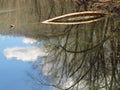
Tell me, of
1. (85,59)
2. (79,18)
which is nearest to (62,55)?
(85,59)

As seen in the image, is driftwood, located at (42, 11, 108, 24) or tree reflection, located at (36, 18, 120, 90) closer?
tree reflection, located at (36, 18, 120, 90)

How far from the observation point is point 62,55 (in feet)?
62.7

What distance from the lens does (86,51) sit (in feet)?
62.1

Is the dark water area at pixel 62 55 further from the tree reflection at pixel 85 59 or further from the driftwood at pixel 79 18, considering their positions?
the driftwood at pixel 79 18

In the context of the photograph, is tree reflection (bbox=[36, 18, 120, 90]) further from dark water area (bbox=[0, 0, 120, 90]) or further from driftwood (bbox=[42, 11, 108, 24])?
driftwood (bbox=[42, 11, 108, 24])

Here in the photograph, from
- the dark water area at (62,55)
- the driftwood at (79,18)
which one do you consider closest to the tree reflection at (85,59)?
the dark water area at (62,55)

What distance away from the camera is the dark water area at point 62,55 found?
15.3 m

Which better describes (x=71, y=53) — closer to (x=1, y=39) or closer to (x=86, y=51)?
(x=86, y=51)

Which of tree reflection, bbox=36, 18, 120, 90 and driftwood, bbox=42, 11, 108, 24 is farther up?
driftwood, bbox=42, 11, 108, 24

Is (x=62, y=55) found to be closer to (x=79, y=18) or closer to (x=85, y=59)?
(x=85, y=59)

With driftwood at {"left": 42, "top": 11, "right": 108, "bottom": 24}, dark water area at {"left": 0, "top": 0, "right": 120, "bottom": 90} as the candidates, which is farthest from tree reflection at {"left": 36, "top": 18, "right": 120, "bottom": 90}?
driftwood at {"left": 42, "top": 11, "right": 108, "bottom": 24}

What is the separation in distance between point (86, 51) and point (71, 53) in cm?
77

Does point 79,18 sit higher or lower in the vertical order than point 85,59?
higher

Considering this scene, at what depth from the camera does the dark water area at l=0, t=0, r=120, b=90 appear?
50.3 ft
